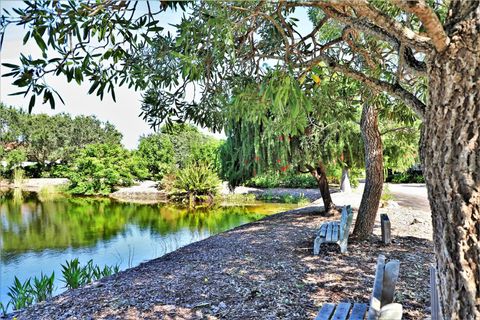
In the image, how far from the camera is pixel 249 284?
132 inches

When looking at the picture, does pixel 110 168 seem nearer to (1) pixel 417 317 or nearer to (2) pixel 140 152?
(2) pixel 140 152

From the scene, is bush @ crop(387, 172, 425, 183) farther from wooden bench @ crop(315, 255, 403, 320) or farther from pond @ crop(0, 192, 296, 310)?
wooden bench @ crop(315, 255, 403, 320)

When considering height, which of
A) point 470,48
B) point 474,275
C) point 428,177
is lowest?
point 474,275

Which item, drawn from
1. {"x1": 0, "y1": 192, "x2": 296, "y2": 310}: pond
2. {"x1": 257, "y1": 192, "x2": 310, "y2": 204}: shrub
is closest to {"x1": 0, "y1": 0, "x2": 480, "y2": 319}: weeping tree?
{"x1": 0, "y1": 192, "x2": 296, "y2": 310}: pond

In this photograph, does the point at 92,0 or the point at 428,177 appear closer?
the point at 428,177

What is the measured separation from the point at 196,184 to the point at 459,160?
13340 millimetres

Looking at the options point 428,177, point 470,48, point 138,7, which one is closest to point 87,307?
point 138,7

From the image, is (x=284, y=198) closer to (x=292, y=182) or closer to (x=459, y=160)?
(x=292, y=182)

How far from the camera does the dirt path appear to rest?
9.34 ft

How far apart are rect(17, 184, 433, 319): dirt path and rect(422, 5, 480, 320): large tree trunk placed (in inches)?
56.5

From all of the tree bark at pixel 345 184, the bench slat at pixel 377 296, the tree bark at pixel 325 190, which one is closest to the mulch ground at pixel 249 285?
the bench slat at pixel 377 296

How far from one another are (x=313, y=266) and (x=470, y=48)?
2979mm

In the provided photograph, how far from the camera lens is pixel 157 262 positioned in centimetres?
469

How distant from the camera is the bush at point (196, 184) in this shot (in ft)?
47.1
